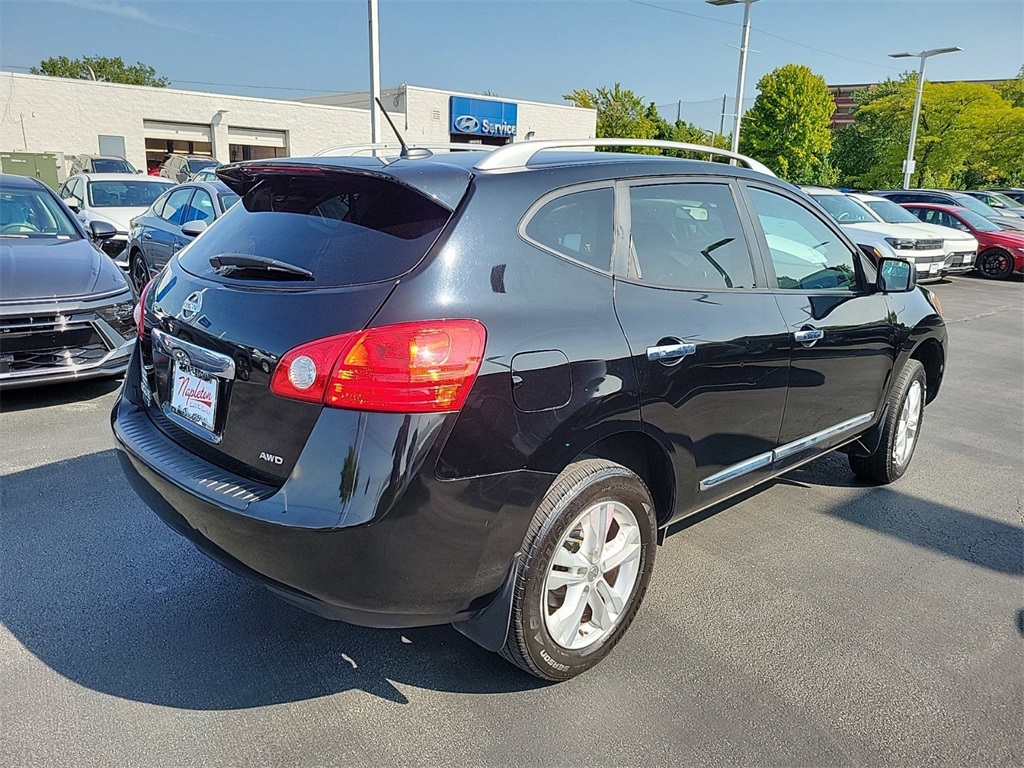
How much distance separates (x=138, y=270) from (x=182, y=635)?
8.67 meters

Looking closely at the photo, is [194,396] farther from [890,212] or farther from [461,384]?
[890,212]

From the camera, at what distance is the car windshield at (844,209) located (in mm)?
14031

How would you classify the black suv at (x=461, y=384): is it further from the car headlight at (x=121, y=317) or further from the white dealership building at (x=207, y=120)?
the white dealership building at (x=207, y=120)

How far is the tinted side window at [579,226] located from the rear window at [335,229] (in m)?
0.35

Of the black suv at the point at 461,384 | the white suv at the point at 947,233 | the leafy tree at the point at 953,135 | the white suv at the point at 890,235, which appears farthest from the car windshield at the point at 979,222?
the leafy tree at the point at 953,135

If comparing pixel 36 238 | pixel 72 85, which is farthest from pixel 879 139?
pixel 36 238

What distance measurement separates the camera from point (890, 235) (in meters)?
13.5

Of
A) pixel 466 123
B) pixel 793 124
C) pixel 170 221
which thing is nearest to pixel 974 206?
pixel 170 221

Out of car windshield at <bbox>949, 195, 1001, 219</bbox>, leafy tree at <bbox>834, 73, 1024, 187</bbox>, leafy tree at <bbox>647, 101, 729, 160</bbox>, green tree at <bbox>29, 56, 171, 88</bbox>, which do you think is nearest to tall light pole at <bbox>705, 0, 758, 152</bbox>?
car windshield at <bbox>949, 195, 1001, 219</bbox>

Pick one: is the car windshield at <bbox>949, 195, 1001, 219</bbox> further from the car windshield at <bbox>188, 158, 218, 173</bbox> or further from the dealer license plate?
the car windshield at <bbox>188, 158, 218, 173</bbox>

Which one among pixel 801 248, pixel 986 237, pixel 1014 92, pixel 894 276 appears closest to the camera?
pixel 801 248

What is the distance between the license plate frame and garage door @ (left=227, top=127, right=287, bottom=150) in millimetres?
38136

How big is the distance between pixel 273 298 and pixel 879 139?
168ft

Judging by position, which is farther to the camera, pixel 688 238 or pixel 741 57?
pixel 741 57
